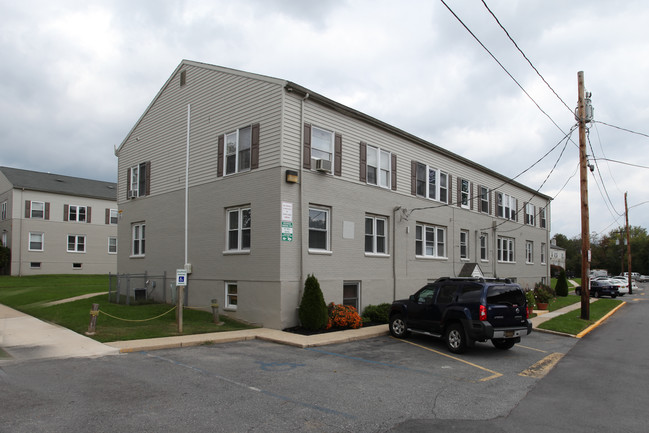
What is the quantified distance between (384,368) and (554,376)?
3.41 metres

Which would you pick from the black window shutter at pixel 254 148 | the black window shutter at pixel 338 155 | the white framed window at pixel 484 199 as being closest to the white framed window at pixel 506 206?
the white framed window at pixel 484 199

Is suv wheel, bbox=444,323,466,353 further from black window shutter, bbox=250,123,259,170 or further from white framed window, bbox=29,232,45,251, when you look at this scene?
white framed window, bbox=29,232,45,251

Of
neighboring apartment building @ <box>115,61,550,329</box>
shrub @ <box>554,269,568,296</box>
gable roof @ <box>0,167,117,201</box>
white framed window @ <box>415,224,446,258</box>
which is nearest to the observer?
neighboring apartment building @ <box>115,61,550,329</box>

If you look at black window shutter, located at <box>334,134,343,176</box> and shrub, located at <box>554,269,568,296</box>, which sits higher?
black window shutter, located at <box>334,134,343,176</box>

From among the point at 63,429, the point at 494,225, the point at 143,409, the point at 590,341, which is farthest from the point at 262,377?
the point at 494,225

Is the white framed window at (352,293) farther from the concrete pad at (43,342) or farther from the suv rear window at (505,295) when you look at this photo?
the concrete pad at (43,342)

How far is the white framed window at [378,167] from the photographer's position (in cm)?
1911

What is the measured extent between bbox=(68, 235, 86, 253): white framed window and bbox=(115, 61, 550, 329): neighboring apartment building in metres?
23.0

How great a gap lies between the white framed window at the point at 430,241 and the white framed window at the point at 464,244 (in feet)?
7.40

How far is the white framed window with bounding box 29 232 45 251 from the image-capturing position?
1590 inches

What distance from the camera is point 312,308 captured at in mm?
14570

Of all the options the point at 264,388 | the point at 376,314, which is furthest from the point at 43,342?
the point at 376,314

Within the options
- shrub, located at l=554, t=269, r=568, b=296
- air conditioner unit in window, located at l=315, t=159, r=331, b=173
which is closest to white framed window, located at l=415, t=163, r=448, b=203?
air conditioner unit in window, located at l=315, t=159, r=331, b=173

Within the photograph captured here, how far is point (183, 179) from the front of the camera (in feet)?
63.5
